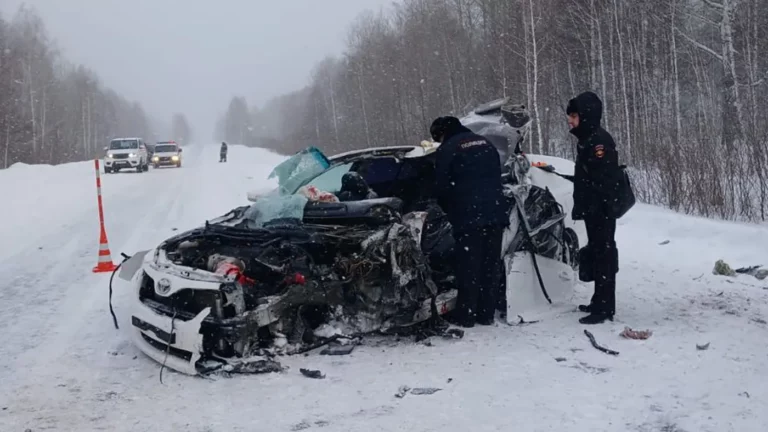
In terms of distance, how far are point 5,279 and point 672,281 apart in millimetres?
7330

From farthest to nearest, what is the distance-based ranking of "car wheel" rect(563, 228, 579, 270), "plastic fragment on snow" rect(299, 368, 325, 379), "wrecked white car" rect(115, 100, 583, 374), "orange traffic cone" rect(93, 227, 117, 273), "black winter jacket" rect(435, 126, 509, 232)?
"orange traffic cone" rect(93, 227, 117, 273)
"car wheel" rect(563, 228, 579, 270)
"black winter jacket" rect(435, 126, 509, 232)
"wrecked white car" rect(115, 100, 583, 374)
"plastic fragment on snow" rect(299, 368, 325, 379)

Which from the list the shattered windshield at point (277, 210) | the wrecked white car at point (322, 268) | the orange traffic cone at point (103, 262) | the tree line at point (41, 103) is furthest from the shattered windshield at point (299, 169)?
the tree line at point (41, 103)

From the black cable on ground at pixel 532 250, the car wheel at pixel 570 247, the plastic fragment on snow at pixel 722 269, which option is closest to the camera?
the black cable on ground at pixel 532 250

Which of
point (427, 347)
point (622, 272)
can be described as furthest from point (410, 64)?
point (427, 347)

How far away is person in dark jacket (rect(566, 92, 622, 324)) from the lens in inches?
199

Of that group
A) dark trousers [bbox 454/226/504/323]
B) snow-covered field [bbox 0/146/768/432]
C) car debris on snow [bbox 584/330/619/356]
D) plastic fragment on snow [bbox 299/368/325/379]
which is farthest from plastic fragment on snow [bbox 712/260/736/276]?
plastic fragment on snow [bbox 299/368/325/379]

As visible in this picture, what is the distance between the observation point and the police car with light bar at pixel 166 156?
32875 millimetres

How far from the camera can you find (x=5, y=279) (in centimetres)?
701

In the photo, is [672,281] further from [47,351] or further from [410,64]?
[410,64]

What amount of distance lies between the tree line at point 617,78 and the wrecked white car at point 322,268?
5.36 meters

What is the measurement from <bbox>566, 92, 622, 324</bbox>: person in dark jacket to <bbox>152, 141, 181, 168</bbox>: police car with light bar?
30.7m

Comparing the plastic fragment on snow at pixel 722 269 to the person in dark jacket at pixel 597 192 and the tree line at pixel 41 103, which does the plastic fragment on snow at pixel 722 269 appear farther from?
the tree line at pixel 41 103

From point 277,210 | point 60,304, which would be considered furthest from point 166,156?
point 277,210

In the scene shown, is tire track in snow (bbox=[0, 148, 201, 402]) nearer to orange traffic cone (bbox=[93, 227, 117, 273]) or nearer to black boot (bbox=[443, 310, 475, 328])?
orange traffic cone (bbox=[93, 227, 117, 273])
